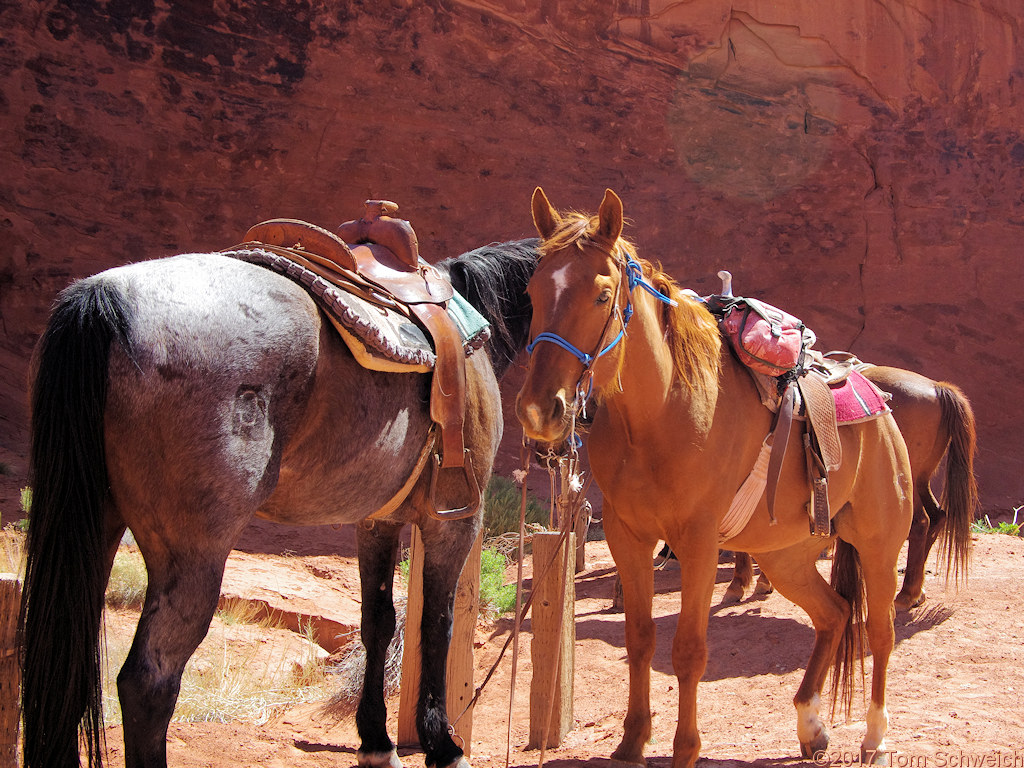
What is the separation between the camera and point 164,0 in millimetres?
11562

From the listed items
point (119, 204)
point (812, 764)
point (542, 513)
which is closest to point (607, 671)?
point (812, 764)

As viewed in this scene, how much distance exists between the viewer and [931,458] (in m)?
7.26

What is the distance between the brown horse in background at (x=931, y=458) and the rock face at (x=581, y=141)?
6.92 meters

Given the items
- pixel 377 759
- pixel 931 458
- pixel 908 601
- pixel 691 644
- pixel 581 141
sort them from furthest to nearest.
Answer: pixel 581 141 < pixel 931 458 < pixel 908 601 < pixel 377 759 < pixel 691 644

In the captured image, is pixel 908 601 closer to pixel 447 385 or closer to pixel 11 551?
pixel 447 385

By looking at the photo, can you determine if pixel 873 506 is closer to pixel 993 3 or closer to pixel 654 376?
pixel 654 376

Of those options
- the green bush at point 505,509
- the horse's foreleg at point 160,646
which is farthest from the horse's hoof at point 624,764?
the green bush at point 505,509

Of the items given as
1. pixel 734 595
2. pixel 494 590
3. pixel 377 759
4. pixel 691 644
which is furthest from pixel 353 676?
pixel 734 595

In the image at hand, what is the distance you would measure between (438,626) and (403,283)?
143 centimetres

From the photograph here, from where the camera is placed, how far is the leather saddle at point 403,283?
3.02 m

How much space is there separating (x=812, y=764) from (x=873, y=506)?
1.32 meters

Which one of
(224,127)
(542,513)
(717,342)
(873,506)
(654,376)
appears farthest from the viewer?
(224,127)

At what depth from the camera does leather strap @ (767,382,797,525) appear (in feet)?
12.6

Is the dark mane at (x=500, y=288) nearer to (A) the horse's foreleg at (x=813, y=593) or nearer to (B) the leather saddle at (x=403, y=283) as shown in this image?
(B) the leather saddle at (x=403, y=283)
